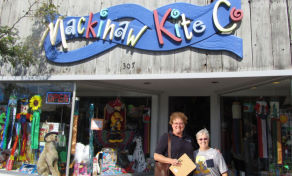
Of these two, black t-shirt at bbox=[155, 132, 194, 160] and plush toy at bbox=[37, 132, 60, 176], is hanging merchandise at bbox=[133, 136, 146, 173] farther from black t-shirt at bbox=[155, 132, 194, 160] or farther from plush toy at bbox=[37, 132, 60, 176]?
black t-shirt at bbox=[155, 132, 194, 160]

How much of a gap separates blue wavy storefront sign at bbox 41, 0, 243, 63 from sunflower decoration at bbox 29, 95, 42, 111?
95cm

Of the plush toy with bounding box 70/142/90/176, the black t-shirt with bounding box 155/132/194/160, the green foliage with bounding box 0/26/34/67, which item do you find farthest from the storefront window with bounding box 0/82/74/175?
the black t-shirt with bounding box 155/132/194/160

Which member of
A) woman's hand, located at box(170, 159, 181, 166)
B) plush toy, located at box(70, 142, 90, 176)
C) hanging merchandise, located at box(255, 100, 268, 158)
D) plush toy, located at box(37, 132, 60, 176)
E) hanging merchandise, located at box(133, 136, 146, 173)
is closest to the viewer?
woman's hand, located at box(170, 159, 181, 166)

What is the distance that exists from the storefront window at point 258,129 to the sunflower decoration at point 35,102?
169 inches

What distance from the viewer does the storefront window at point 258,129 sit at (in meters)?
4.25

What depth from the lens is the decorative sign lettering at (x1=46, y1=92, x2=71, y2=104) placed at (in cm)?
507

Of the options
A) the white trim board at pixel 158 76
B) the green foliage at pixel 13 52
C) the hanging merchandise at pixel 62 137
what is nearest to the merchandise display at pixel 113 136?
the hanging merchandise at pixel 62 137

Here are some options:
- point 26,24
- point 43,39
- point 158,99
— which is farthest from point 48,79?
point 158,99

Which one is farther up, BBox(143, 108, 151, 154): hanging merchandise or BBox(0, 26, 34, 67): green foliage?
BBox(0, 26, 34, 67): green foliage

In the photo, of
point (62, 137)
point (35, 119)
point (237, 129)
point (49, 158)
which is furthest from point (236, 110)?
point (35, 119)

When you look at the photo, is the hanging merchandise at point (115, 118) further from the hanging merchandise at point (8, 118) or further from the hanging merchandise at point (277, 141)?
the hanging merchandise at point (277, 141)

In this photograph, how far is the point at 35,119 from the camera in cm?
536

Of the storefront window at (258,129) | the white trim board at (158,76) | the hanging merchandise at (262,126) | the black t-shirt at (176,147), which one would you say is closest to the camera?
the black t-shirt at (176,147)

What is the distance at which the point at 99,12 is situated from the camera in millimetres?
5121
